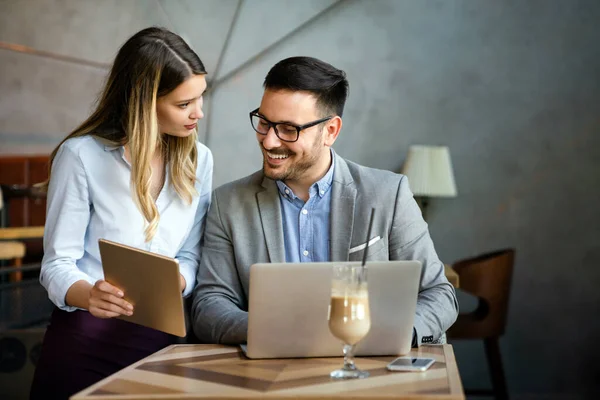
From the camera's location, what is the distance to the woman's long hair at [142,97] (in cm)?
217

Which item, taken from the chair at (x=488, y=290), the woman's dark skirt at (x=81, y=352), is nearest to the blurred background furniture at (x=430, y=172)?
the chair at (x=488, y=290)

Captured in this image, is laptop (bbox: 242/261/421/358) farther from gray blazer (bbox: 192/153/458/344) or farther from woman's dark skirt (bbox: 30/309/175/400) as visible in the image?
woman's dark skirt (bbox: 30/309/175/400)

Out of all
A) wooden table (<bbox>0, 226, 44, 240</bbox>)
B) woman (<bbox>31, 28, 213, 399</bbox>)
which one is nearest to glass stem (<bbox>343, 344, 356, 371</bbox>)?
woman (<bbox>31, 28, 213, 399</bbox>)

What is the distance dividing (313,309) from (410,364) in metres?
0.24

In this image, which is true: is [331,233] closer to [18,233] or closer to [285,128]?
[285,128]

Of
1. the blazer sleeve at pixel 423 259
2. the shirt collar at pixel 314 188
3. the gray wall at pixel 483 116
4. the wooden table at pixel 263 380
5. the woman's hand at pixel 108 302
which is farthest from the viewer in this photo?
the gray wall at pixel 483 116

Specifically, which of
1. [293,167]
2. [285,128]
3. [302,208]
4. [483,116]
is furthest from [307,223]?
[483,116]

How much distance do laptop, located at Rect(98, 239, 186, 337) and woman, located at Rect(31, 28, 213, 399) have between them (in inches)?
10.4

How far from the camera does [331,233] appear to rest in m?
2.26

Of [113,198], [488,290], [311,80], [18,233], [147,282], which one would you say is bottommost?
[488,290]

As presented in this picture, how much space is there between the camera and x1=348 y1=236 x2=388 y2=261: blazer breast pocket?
2.23 meters

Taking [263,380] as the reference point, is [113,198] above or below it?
above

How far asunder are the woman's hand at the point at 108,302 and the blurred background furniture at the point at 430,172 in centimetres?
280

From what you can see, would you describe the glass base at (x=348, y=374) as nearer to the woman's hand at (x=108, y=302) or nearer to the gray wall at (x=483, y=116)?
the woman's hand at (x=108, y=302)
